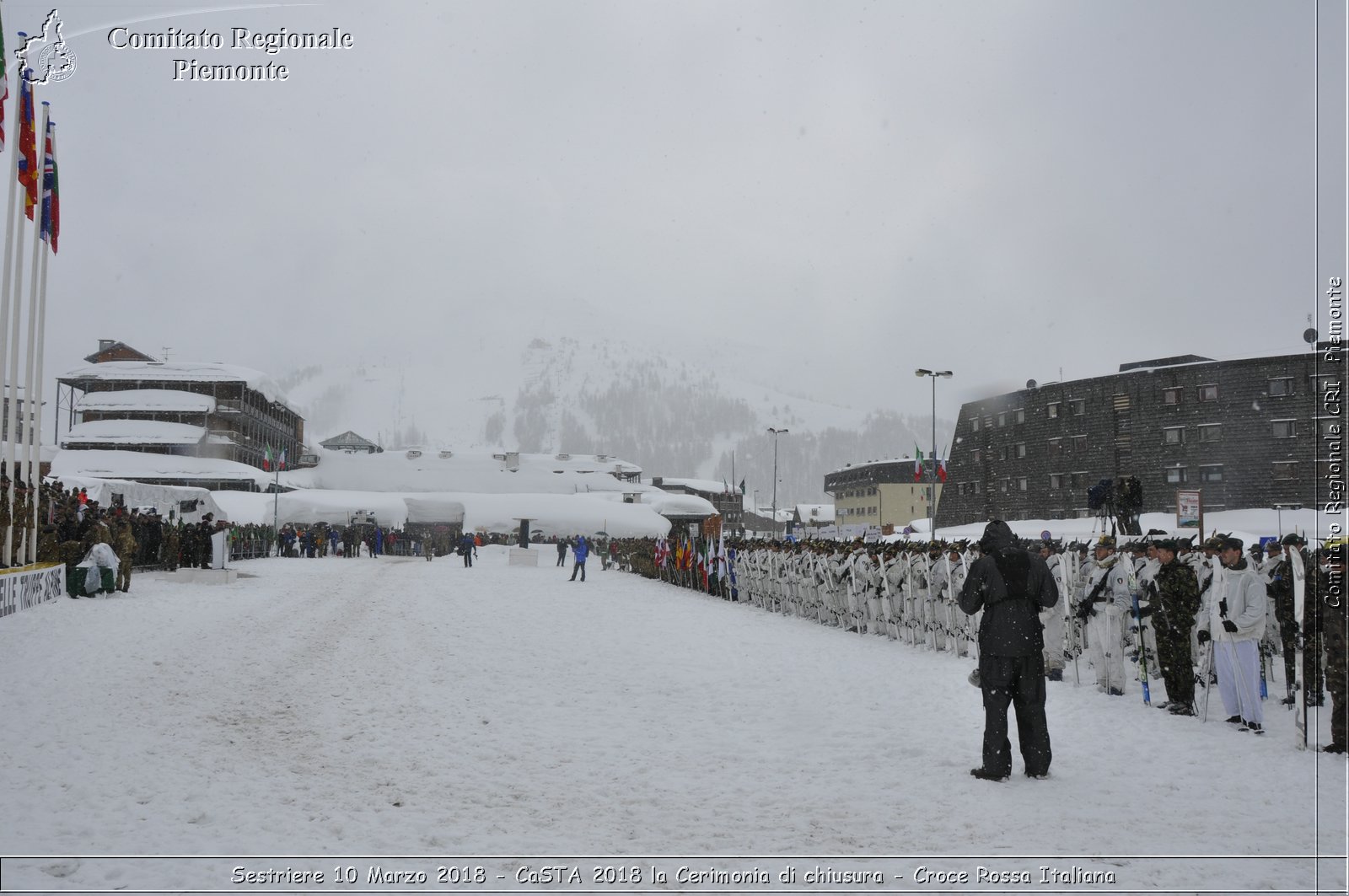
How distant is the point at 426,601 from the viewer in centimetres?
2280

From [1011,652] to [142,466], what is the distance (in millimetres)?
77176

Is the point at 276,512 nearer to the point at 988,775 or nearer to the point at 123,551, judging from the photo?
the point at 123,551

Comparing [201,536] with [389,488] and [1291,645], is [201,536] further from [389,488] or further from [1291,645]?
[389,488]

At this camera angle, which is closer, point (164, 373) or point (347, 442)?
point (164, 373)

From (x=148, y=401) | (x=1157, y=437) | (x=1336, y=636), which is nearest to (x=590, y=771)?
(x=1336, y=636)

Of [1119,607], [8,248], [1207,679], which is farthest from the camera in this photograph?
Answer: [8,248]

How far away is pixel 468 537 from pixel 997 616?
38.4m

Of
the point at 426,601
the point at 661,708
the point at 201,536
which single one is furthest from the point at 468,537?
the point at 661,708

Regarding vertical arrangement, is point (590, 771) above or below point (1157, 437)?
below

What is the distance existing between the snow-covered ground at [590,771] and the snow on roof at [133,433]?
6559cm

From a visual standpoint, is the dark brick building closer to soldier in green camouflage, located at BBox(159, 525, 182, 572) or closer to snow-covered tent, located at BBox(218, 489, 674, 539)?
snow-covered tent, located at BBox(218, 489, 674, 539)

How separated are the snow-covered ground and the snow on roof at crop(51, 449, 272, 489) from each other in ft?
205

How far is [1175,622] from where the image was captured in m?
10.4

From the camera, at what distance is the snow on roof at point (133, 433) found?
73.1 meters
